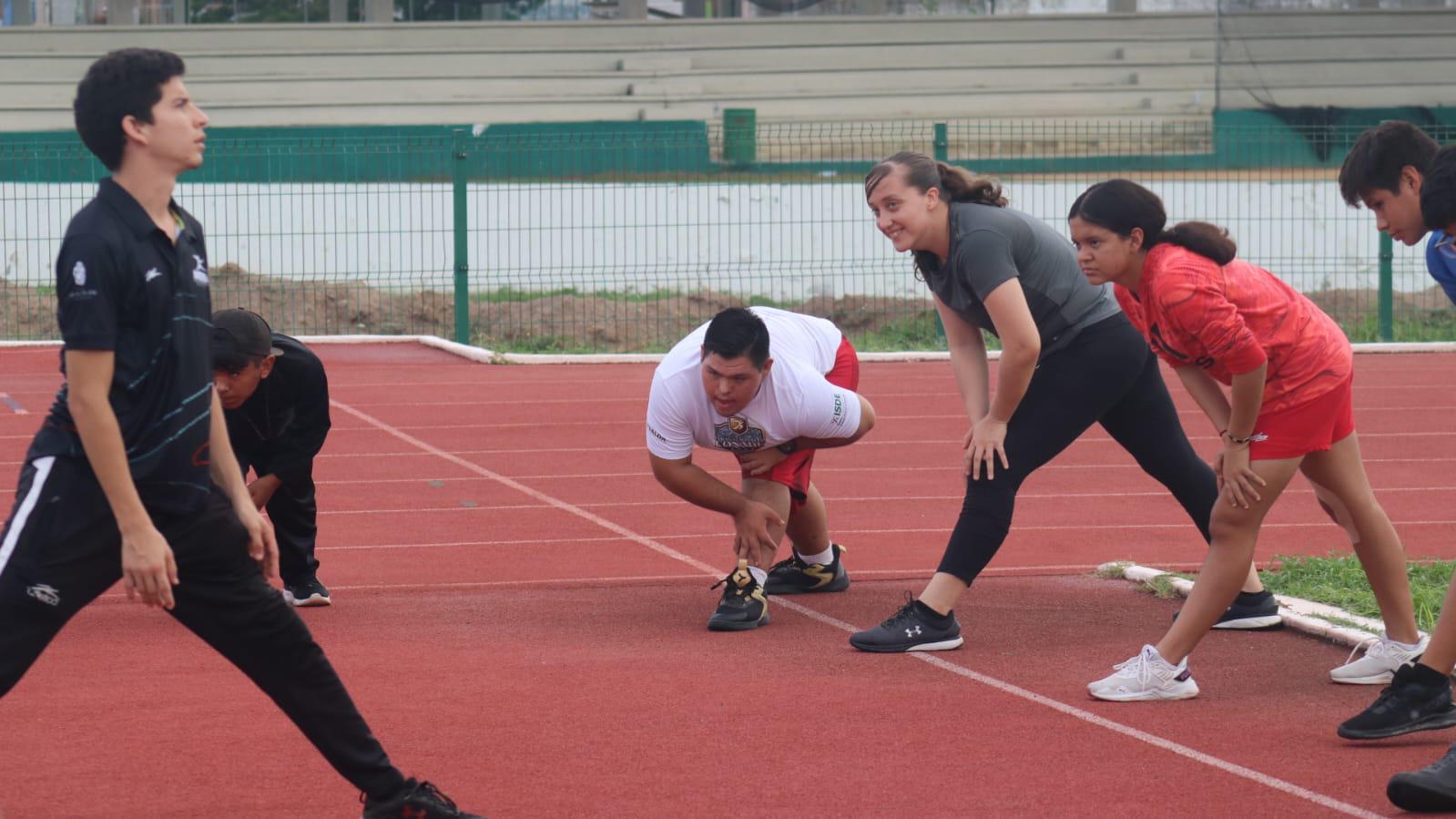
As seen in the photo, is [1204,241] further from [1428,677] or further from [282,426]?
[282,426]

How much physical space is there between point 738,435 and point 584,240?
431 inches

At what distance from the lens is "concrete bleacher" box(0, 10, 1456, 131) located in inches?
1022

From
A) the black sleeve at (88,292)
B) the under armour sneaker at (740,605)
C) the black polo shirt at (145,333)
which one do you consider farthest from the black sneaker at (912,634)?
the black sleeve at (88,292)

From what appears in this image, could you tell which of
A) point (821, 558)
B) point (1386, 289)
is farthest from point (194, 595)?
point (1386, 289)

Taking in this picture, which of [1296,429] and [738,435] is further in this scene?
[738,435]

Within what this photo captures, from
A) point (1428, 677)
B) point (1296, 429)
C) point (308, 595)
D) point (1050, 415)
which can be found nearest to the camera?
point (1428, 677)

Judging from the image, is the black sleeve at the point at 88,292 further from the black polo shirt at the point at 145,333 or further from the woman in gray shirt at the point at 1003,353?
the woman in gray shirt at the point at 1003,353

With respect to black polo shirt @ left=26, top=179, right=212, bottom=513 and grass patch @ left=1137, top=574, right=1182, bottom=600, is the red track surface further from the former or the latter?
black polo shirt @ left=26, top=179, right=212, bottom=513

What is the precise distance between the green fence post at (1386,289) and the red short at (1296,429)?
12.0 metres

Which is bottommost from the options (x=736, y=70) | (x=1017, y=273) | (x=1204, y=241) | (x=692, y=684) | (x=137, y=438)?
(x=692, y=684)

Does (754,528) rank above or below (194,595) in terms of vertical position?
below

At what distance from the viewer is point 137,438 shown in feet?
11.2

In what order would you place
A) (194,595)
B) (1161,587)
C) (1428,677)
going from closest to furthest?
1. (194,595)
2. (1428,677)
3. (1161,587)

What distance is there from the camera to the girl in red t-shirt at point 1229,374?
4.55m
